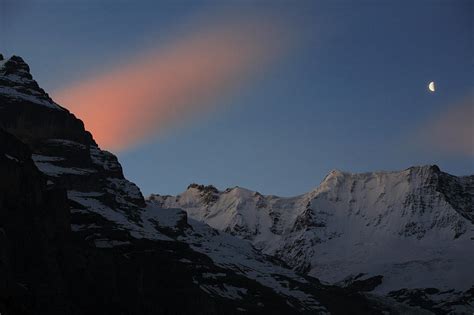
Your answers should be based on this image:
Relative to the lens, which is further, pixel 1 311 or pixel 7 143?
pixel 7 143

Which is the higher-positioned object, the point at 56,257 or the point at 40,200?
the point at 40,200

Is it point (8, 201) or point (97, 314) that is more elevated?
point (8, 201)

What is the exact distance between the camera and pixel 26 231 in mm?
178750

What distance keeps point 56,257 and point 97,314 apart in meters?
13.1

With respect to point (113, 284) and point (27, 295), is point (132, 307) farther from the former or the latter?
point (27, 295)

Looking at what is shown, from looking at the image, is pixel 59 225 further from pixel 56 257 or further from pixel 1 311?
pixel 1 311

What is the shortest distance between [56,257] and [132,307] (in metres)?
18.9

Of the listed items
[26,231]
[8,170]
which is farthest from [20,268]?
[8,170]

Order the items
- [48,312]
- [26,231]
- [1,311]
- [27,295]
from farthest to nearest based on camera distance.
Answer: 1. [26,231]
2. [48,312]
3. [27,295]
4. [1,311]

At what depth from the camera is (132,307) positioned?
194 m

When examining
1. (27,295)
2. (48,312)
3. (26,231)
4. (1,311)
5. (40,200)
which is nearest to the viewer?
(1,311)

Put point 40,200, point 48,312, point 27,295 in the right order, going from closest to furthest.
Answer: point 27,295
point 48,312
point 40,200

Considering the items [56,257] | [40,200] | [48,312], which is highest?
[40,200]

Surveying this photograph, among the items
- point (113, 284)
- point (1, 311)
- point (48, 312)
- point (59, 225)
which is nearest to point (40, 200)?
point (59, 225)
